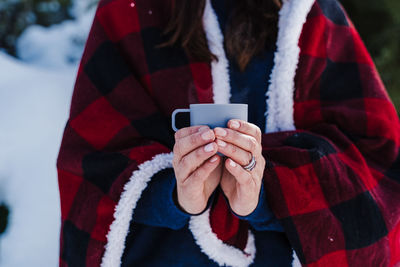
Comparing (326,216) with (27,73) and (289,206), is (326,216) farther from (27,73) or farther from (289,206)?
(27,73)

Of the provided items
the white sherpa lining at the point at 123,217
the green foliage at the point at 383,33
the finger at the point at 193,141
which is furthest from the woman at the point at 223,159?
the green foliage at the point at 383,33

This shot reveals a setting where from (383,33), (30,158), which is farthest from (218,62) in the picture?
(383,33)

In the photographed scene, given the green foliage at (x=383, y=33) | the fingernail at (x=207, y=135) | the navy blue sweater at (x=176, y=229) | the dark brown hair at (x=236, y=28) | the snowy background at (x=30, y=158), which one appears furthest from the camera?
the green foliage at (x=383, y=33)

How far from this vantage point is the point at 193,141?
22.4 inches

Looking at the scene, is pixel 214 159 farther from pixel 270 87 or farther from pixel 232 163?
pixel 270 87

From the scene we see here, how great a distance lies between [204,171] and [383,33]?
151 cm

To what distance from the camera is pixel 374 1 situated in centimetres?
163

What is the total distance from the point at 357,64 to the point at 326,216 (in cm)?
49

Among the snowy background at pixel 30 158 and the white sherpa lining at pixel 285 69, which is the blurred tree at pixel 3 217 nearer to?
the snowy background at pixel 30 158

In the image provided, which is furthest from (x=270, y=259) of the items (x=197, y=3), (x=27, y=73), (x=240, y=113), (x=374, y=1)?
(x=374, y=1)

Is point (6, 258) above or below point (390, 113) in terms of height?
below

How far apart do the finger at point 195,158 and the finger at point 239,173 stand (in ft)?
0.16

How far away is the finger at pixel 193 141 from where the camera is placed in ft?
1.81

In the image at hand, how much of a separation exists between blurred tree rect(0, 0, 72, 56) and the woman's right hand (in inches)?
67.5
